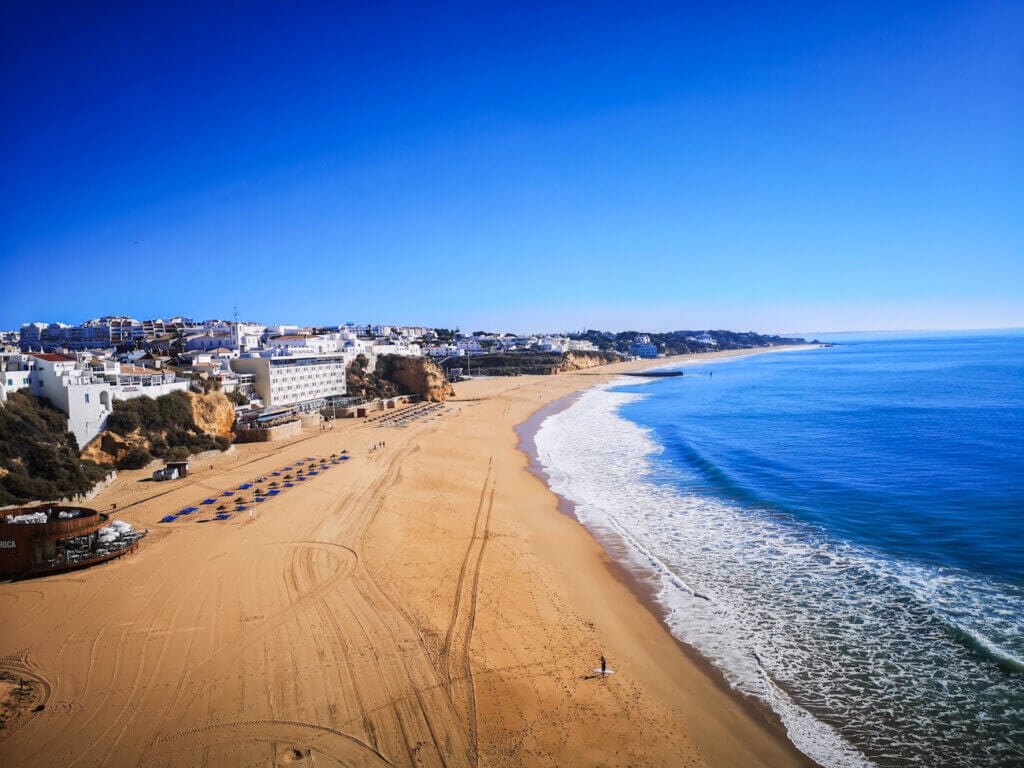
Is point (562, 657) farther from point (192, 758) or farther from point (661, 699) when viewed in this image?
point (192, 758)

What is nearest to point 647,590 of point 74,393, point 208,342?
point 74,393

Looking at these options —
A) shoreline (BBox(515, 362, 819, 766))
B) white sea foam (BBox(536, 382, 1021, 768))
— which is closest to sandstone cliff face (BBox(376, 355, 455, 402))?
shoreline (BBox(515, 362, 819, 766))

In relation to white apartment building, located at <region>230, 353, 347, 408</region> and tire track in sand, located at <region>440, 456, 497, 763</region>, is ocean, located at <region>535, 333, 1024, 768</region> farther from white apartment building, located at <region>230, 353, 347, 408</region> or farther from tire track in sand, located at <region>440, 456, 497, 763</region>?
white apartment building, located at <region>230, 353, 347, 408</region>

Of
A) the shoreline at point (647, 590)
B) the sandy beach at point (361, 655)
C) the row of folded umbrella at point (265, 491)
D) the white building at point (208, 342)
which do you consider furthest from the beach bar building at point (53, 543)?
the white building at point (208, 342)

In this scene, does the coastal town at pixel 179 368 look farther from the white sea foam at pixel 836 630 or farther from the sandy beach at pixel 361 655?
the white sea foam at pixel 836 630

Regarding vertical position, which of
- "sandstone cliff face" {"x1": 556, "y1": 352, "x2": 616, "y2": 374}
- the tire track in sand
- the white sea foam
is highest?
"sandstone cliff face" {"x1": 556, "y1": 352, "x2": 616, "y2": 374}

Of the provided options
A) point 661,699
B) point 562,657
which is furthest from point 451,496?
point 661,699
